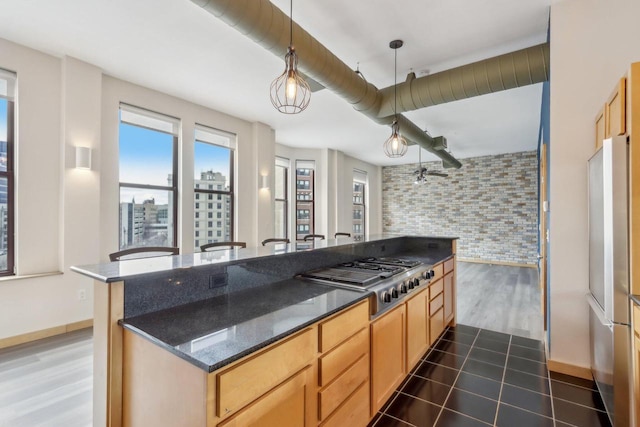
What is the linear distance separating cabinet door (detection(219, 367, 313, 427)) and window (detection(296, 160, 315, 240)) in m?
6.15

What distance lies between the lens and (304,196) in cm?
758

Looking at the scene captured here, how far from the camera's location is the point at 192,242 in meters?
4.66

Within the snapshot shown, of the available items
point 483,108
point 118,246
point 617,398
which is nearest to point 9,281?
point 118,246

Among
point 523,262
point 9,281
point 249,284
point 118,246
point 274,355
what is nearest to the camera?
point 274,355

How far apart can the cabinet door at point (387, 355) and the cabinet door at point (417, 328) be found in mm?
112

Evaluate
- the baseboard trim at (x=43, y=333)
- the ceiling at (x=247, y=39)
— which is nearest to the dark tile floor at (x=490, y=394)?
the ceiling at (x=247, y=39)

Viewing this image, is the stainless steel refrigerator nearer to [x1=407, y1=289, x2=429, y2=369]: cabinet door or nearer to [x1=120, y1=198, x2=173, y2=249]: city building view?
[x1=407, y1=289, x2=429, y2=369]: cabinet door

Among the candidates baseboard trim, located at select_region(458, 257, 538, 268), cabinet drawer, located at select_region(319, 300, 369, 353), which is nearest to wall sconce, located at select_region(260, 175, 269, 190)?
cabinet drawer, located at select_region(319, 300, 369, 353)

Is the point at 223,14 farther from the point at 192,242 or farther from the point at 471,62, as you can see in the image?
the point at 192,242

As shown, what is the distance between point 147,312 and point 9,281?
9.21ft

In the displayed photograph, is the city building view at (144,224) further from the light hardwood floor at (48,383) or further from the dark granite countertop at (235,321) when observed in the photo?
the dark granite countertop at (235,321)

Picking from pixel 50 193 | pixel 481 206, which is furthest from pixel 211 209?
pixel 481 206

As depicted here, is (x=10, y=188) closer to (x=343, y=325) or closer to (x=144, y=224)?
(x=144, y=224)

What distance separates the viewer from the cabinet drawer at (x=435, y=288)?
9.21 ft
